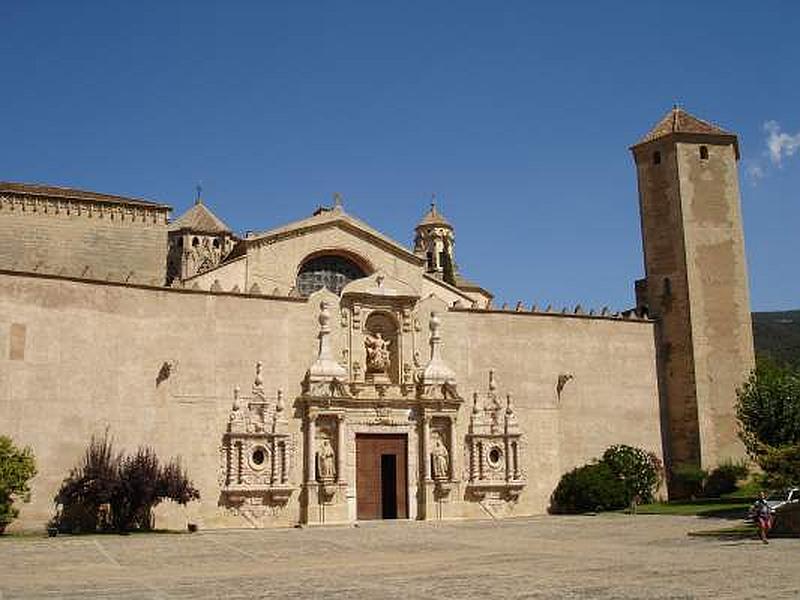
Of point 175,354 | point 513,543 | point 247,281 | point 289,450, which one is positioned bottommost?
point 513,543

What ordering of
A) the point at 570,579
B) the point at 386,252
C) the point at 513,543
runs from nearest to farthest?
1. the point at 570,579
2. the point at 513,543
3. the point at 386,252

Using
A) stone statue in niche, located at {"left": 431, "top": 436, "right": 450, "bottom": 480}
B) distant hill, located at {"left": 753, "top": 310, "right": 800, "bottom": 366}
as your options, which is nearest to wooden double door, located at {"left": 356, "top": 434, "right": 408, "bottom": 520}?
stone statue in niche, located at {"left": 431, "top": 436, "right": 450, "bottom": 480}

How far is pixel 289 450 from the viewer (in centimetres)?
2683

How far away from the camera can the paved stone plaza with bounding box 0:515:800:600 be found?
34.5 feet

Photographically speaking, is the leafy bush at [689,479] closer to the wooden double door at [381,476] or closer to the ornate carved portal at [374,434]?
the ornate carved portal at [374,434]

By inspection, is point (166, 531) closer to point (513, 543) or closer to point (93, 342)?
point (93, 342)

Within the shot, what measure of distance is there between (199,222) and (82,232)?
2417cm

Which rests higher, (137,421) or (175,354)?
(175,354)

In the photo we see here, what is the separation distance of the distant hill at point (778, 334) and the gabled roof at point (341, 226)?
64.2 meters

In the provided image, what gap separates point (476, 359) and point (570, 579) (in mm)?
18345

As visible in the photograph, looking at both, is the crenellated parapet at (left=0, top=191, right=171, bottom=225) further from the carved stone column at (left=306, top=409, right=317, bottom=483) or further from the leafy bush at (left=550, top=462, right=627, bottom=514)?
the leafy bush at (left=550, top=462, right=627, bottom=514)

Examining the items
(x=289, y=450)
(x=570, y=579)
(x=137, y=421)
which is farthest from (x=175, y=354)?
(x=570, y=579)

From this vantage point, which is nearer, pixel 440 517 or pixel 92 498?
pixel 92 498

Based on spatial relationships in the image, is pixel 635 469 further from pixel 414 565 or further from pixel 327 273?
pixel 414 565
